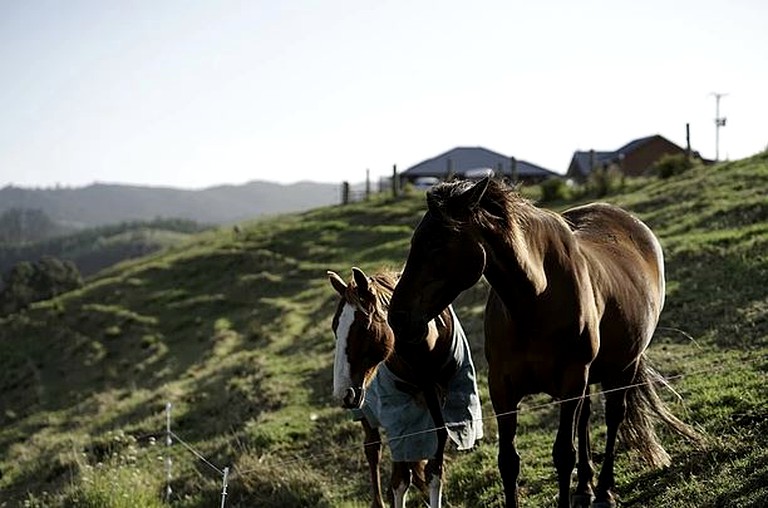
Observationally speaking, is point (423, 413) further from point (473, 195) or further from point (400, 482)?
point (473, 195)

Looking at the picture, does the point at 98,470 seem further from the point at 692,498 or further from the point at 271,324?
the point at 271,324

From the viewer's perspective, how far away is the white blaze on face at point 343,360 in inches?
209

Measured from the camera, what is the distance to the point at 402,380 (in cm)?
577

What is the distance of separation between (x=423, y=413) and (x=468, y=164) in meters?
47.7

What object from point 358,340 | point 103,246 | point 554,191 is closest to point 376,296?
point 358,340

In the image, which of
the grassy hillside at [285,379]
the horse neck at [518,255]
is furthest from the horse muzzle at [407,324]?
the grassy hillside at [285,379]

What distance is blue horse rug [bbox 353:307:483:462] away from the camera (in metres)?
5.68

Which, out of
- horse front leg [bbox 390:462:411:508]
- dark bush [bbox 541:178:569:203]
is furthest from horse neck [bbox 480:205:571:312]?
dark bush [bbox 541:178:569:203]

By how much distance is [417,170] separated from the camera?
2053 inches

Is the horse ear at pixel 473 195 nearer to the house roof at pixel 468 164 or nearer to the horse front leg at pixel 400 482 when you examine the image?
the horse front leg at pixel 400 482

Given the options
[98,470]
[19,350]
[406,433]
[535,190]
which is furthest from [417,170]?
[406,433]

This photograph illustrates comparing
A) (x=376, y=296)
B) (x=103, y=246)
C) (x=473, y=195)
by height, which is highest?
(x=473, y=195)

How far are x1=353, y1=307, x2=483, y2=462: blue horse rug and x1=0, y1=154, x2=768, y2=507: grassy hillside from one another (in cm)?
90

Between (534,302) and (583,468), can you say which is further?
(583,468)
